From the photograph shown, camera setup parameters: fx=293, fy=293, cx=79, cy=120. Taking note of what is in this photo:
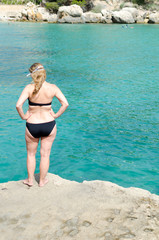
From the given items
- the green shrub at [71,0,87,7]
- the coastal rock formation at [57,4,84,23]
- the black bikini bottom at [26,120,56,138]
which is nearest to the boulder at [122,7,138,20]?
the coastal rock formation at [57,4,84,23]

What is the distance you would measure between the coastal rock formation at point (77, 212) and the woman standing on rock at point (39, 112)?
1.59 ft

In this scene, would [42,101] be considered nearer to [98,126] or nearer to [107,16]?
[98,126]

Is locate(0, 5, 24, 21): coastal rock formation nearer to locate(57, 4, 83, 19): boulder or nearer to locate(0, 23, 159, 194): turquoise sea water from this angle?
locate(57, 4, 83, 19): boulder

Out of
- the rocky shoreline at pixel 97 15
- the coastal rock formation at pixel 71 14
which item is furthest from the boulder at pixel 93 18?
the coastal rock formation at pixel 71 14

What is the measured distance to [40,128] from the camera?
5.06 m

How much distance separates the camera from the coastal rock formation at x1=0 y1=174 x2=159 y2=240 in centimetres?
387

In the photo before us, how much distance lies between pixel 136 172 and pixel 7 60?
18.7m

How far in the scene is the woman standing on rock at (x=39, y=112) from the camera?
4.82m

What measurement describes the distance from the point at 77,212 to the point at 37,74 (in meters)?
2.25

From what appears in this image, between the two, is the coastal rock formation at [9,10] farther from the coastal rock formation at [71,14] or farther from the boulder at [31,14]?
the coastal rock formation at [71,14]

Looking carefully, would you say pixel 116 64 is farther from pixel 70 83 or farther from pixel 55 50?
pixel 55 50

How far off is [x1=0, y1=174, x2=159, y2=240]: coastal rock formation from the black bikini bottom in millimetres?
983

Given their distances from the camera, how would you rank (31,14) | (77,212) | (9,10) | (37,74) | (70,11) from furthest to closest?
1. (9,10)
2. (31,14)
3. (70,11)
4. (37,74)
5. (77,212)

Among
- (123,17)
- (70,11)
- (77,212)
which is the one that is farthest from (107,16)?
(77,212)
